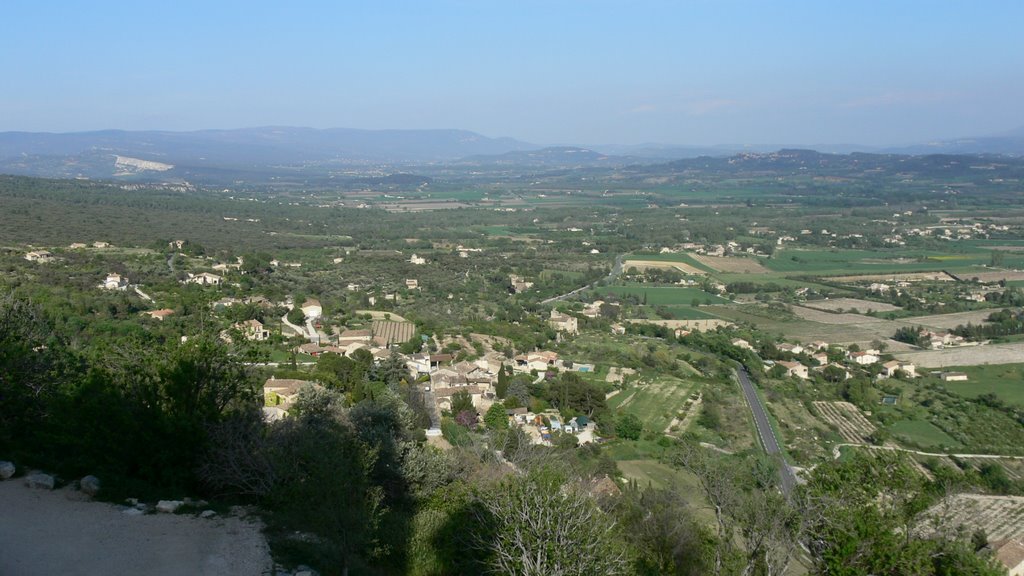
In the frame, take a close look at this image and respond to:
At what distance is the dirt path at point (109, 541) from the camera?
6.18 meters

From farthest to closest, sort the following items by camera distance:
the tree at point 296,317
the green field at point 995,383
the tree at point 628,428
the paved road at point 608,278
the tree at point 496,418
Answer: the paved road at point 608,278 → the tree at point 296,317 → the green field at point 995,383 → the tree at point 628,428 → the tree at point 496,418

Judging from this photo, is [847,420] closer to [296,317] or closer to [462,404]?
[462,404]

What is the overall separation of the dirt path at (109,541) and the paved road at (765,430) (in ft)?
30.2

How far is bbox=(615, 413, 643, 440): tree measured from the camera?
1784 centimetres

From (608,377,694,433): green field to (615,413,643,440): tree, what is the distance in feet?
2.15

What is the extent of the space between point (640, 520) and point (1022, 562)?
22.4 feet

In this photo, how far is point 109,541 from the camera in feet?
21.6

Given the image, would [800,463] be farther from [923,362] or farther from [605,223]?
[605,223]

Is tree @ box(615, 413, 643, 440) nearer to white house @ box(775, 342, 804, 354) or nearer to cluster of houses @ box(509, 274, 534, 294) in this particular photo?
white house @ box(775, 342, 804, 354)

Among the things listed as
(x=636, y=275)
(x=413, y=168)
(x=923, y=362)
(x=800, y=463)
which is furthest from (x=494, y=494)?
(x=413, y=168)

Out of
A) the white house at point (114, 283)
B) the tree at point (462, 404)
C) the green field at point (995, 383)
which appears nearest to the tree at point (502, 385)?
the tree at point (462, 404)

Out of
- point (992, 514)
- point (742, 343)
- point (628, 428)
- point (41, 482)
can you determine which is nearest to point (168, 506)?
point (41, 482)

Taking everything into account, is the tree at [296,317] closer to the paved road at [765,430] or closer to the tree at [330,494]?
the paved road at [765,430]

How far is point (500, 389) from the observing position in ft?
65.2
